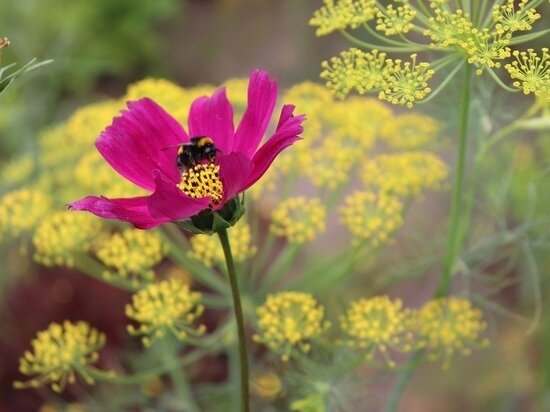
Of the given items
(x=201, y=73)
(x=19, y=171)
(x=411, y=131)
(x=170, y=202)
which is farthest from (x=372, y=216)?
(x=201, y=73)

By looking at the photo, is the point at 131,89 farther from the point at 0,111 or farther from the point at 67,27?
the point at 67,27

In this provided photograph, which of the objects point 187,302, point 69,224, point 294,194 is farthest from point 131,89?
point 294,194

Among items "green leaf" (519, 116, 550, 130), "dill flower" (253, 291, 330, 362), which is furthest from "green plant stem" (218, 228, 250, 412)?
"green leaf" (519, 116, 550, 130)

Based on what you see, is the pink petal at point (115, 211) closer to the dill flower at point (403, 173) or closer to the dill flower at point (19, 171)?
the dill flower at point (403, 173)

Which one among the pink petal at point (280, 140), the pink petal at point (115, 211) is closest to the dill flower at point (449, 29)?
the pink petal at point (280, 140)

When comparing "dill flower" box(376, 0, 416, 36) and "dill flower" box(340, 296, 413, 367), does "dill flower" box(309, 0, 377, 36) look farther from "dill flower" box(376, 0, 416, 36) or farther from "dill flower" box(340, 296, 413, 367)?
"dill flower" box(340, 296, 413, 367)

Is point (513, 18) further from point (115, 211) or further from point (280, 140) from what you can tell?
point (115, 211)

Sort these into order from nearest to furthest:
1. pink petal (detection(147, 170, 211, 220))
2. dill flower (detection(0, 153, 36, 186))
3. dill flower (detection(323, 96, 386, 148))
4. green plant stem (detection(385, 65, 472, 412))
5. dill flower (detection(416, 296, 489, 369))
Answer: pink petal (detection(147, 170, 211, 220)) → green plant stem (detection(385, 65, 472, 412)) → dill flower (detection(416, 296, 489, 369)) → dill flower (detection(323, 96, 386, 148)) → dill flower (detection(0, 153, 36, 186))
